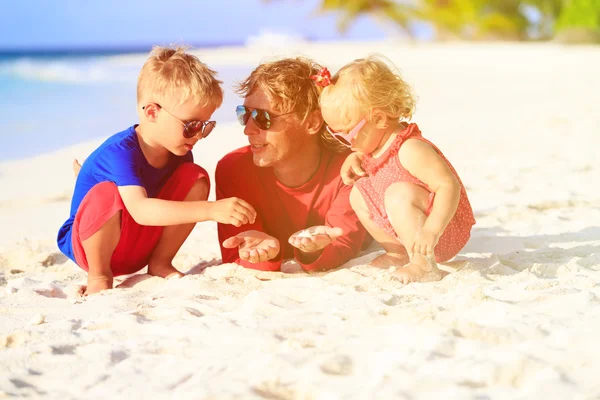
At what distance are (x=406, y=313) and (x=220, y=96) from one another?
124 cm

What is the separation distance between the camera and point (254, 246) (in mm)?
2842

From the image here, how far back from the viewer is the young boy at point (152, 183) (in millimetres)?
2699

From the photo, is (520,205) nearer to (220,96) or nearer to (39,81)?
(220,96)

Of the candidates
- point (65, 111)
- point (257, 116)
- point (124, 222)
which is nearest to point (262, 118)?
point (257, 116)

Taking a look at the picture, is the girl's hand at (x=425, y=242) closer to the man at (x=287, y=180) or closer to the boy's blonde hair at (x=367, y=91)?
the man at (x=287, y=180)

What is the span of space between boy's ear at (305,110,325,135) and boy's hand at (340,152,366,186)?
201 mm

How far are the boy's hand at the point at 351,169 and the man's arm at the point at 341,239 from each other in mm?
124

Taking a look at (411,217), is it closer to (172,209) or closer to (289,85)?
(289,85)

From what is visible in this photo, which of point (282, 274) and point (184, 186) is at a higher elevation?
point (184, 186)

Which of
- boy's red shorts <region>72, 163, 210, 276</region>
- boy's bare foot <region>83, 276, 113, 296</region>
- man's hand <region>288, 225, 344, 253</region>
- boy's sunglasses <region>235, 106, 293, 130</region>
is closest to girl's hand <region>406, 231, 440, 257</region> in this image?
man's hand <region>288, 225, 344, 253</region>

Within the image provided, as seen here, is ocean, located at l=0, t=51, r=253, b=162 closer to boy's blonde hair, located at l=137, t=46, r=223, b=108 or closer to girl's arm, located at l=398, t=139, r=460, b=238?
boy's blonde hair, located at l=137, t=46, r=223, b=108

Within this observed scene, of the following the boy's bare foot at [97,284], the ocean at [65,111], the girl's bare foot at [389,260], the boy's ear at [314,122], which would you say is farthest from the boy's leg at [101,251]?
the ocean at [65,111]

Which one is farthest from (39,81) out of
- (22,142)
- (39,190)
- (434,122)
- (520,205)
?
(520,205)

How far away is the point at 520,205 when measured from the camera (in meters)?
4.12
